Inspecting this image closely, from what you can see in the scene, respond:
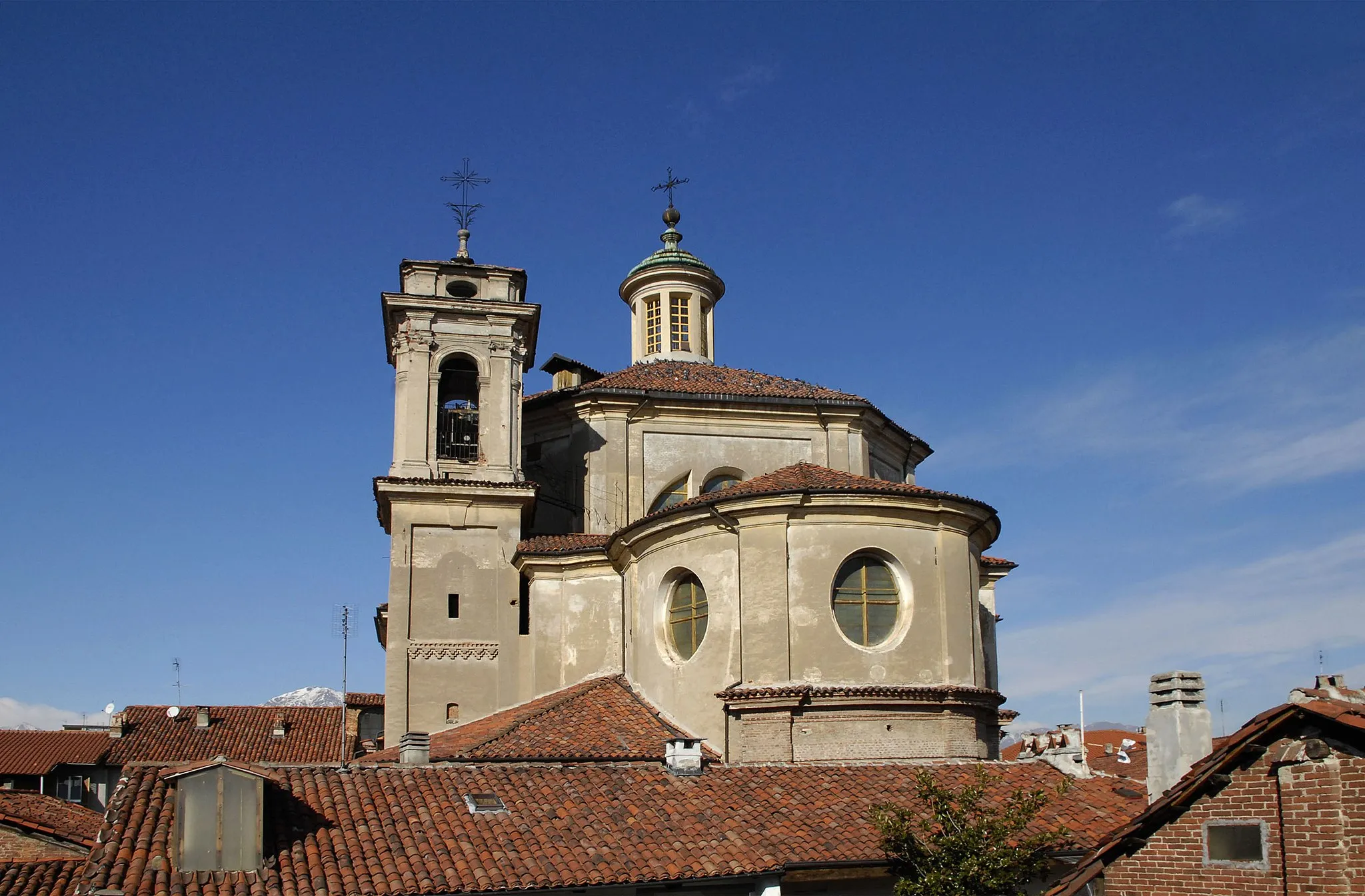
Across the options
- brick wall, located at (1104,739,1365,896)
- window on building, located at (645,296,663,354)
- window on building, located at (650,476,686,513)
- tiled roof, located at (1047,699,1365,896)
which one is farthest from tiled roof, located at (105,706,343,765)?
brick wall, located at (1104,739,1365,896)

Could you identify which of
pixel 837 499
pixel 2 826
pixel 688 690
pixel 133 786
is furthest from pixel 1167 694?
pixel 2 826

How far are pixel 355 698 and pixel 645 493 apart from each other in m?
26.6

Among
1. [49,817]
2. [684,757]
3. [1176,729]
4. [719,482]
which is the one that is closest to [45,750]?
[49,817]

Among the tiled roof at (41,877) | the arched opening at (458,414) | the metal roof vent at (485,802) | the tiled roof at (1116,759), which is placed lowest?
the tiled roof at (41,877)

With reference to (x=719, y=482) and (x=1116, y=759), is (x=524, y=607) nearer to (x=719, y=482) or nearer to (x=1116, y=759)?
(x=719, y=482)

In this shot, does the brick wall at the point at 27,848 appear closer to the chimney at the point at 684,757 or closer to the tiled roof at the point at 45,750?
the chimney at the point at 684,757

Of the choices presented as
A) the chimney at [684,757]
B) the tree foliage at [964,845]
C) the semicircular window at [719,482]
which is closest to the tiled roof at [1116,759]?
the semicircular window at [719,482]

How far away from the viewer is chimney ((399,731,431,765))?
2073 cm

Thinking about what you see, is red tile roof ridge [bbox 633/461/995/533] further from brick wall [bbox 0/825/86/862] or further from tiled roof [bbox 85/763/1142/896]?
brick wall [bbox 0/825/86/862]

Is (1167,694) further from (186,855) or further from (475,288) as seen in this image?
(475,288)

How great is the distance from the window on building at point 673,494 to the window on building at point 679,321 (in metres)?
7.00

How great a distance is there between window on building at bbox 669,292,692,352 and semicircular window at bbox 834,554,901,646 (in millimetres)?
13561

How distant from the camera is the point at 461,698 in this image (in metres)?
26.9

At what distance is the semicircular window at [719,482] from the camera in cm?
2981
